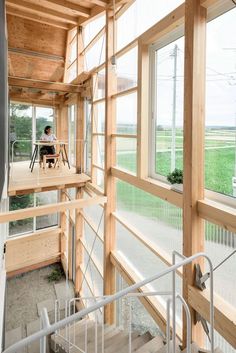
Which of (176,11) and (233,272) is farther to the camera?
(176,11)

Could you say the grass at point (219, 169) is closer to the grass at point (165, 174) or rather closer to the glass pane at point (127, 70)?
the grass at point (165, 174)

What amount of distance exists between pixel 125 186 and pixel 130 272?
4.33 ft

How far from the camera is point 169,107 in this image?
3.05m

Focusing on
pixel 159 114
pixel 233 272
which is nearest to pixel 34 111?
pixel 159 114

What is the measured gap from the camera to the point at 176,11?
2.60 meters

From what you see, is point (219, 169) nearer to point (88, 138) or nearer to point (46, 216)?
point (88, 138)

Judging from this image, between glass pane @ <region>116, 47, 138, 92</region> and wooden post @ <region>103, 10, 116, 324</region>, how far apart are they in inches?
6.0

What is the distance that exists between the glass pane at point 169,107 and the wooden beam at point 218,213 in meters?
0.69

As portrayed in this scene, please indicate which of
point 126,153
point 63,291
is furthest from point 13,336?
point 126,153

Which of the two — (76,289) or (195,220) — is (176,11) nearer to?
(195,220)

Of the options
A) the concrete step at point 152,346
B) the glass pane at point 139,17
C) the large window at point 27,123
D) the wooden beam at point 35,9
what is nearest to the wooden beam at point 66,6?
the wooden beam at point 35,9

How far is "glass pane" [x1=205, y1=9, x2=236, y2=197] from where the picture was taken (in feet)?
7.20

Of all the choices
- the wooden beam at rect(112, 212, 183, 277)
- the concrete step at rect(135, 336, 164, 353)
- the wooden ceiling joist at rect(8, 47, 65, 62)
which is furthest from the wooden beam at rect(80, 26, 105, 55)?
the concrete step at rect(135, 336, 164, 353)

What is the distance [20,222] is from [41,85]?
4019 mm
